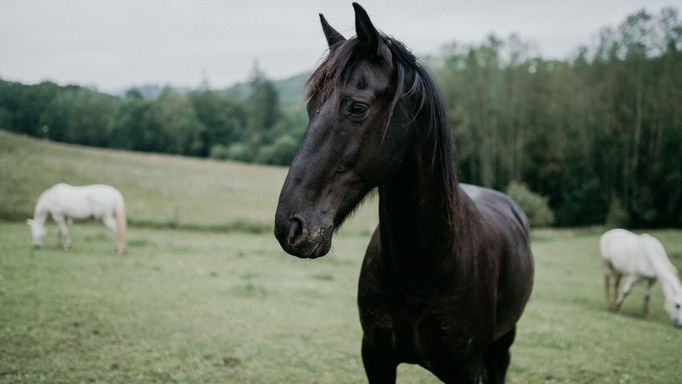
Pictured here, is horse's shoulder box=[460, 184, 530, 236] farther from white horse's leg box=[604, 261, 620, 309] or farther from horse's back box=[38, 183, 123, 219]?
horse's back box=[38, 183, 123, 219]

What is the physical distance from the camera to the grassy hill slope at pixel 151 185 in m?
15.5

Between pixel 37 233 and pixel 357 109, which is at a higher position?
pixel 357 109

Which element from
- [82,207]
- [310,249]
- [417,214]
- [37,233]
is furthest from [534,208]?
[310,249]

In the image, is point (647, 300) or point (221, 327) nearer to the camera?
point (221, 327)

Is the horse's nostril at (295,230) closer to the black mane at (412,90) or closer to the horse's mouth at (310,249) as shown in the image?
the horse's mouth at (310,249)

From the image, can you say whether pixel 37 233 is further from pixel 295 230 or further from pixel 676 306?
pixel 676 306

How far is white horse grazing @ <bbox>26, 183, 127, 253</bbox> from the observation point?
11266mm

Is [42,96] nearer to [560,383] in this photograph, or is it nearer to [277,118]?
[560,383]

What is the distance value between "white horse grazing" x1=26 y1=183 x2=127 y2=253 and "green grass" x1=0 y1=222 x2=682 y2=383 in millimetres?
652

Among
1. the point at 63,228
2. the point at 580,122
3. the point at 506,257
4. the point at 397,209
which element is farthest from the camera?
the point at 580,122

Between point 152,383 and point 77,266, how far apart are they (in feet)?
19.9

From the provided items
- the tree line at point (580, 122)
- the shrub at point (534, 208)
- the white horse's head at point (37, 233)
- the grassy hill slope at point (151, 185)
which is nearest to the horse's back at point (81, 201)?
the white horse's head at point (37, 233)

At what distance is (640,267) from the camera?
9414mm

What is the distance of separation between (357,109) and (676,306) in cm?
945
